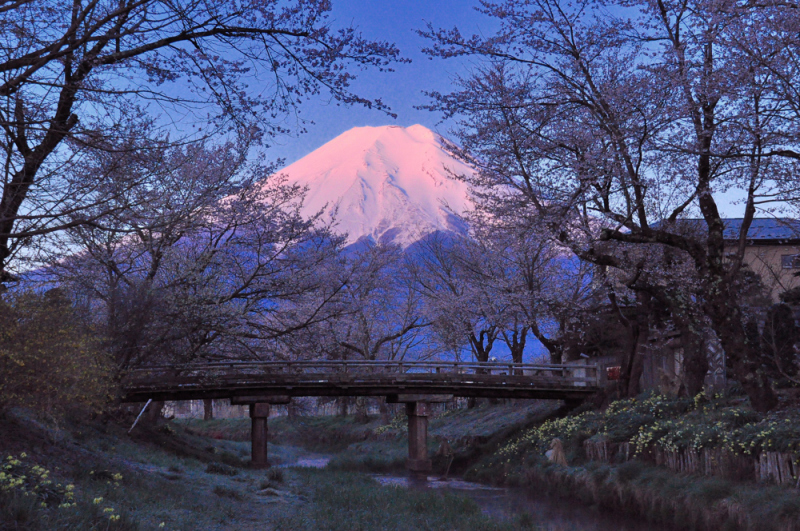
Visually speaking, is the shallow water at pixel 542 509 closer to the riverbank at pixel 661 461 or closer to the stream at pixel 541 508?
the stream at pixel 541 508

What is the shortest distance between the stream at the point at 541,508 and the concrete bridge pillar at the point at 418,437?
272 centimetres

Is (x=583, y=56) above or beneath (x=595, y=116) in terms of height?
above

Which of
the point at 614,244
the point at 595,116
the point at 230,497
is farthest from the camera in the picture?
the point at 614,244

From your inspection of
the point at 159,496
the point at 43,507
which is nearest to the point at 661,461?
the point at 159,496

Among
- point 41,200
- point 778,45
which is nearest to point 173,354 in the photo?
point 41,200

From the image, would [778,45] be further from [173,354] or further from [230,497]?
[173,354]

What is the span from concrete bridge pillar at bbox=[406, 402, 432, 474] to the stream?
8.93ft

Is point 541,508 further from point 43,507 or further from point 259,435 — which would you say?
point 43,507

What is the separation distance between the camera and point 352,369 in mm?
39625

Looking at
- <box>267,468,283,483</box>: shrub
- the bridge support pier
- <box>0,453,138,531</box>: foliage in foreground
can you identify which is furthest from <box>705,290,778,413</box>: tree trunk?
the bridge support pier

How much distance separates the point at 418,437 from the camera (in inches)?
1089

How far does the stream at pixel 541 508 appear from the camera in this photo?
15.0m

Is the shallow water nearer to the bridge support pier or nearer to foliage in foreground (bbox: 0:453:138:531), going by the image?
the bridge support pier

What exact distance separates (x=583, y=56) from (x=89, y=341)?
38.3 ft
